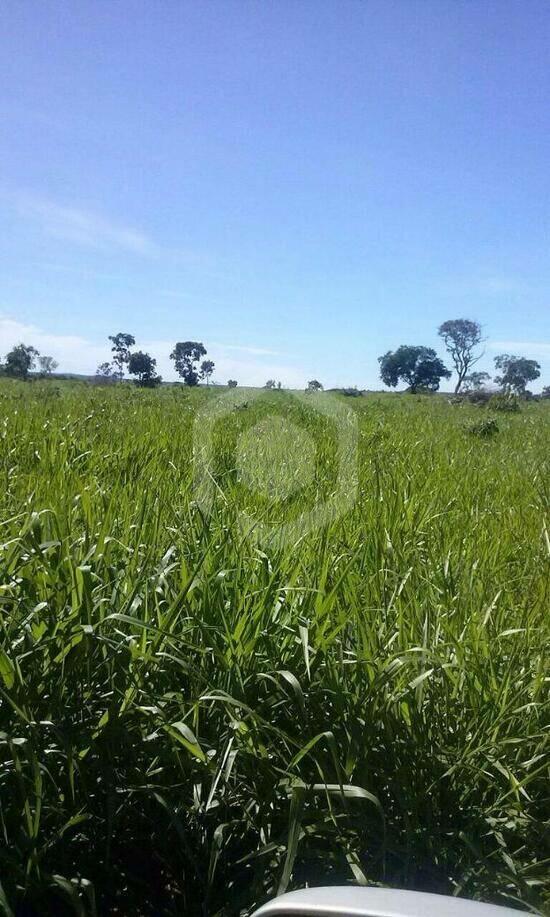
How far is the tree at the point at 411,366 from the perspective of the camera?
89.4 m

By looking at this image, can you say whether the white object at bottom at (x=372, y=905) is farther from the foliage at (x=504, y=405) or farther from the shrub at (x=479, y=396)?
the shrub at (x=479, y=396)

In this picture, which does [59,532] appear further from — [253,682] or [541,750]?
[541,750]

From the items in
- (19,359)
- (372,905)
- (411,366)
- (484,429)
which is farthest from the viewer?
(411,366)

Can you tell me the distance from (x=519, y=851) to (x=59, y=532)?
1.54m

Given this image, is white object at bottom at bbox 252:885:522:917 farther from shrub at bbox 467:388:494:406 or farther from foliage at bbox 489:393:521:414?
shrub at bbox 467:388:494:406

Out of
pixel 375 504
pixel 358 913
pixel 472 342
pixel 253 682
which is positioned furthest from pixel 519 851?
pixel 472 342

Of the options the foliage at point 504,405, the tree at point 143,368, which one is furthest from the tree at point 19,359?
the foliage at point 504,405

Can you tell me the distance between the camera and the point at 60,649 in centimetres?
179

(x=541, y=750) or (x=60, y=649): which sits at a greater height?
(x=60, y=649)

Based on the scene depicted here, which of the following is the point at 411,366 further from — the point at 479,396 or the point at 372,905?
the point at 372,905

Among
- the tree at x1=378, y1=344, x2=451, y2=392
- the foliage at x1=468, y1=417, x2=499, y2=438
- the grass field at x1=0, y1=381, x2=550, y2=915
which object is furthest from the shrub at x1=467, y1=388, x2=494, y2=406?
the tree at x1=378, y1=344, x2=451, y2=392

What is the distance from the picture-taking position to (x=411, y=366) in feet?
293

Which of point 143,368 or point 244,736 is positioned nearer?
point 244,736

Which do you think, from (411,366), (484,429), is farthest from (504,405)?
(411,366)
